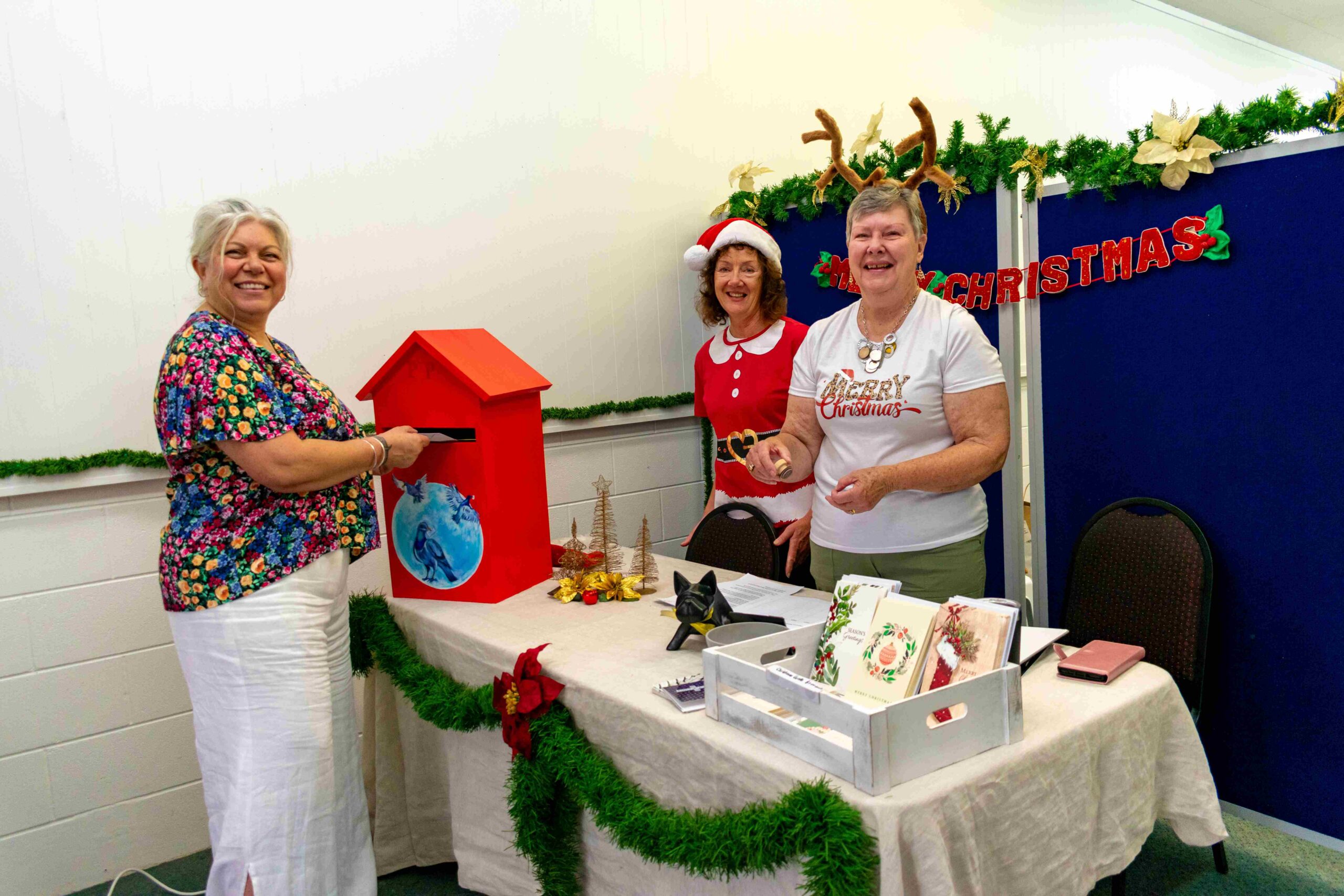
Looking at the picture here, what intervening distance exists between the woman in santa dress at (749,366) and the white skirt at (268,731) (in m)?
1.30

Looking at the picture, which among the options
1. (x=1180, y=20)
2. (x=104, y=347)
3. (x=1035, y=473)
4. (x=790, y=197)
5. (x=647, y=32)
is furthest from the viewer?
(x=1180, y=20)

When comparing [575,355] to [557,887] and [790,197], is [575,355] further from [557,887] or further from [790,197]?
[557,887]

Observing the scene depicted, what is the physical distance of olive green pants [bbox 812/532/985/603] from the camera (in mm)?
2074

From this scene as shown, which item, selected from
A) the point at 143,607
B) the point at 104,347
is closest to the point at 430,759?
the point at 143,607

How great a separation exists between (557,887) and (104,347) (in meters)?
1.91

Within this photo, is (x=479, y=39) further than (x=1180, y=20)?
No

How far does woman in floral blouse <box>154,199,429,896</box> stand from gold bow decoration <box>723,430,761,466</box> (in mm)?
1197

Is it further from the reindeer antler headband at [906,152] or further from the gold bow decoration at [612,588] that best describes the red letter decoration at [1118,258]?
the gold bow decoration at [612,588]

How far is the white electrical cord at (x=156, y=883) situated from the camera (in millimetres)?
2521

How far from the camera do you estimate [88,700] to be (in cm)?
261

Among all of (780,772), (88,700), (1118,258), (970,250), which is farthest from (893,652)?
(88,700)

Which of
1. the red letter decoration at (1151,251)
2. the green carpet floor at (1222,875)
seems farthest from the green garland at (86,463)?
the red letter decoration at (1151,251)

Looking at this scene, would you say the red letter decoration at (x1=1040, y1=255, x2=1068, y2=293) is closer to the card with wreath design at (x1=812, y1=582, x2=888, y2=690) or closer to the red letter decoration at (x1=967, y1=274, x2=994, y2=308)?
the red letter decoration at (x1=967, y1=274, x2=994, y2=308)

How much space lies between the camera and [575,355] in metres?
3.57
